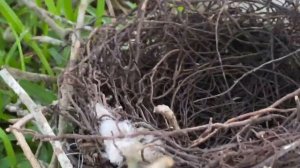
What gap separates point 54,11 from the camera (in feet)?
4.09

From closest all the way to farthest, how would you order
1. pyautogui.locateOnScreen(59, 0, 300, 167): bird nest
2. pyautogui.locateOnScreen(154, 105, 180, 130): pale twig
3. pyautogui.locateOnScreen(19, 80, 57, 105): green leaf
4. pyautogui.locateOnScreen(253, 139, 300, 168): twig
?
pyautogui.locateOnScreen(253, 139, 300, 168): twig < pyautogui.locateOnScreen(154, 105, 180, 130): pale twig < pyautogui.locateOnScreen(59, 0, 300, 167): bird nest < pyautogui.locateOnScreen(19, 80, 57, 105): green leaf

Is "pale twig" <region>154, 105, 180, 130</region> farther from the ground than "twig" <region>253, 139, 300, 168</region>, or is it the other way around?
"pale twig" <region>154, 105, 180, 130</region>

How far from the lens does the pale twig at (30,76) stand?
114 centimetres

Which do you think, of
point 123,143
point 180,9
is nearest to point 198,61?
point 180,9

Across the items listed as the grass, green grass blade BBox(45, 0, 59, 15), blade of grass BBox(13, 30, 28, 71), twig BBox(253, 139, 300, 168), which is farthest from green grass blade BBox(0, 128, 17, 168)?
twig BBox(253, 139, 300, 168)

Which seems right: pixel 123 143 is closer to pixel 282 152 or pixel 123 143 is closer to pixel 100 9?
pixel 282 152

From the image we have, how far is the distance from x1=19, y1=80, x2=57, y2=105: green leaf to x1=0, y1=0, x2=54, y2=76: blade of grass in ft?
0.14

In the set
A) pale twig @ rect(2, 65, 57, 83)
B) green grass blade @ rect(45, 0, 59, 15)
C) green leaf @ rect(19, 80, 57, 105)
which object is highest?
green grass blade @ rect(45, 0, 59, 15)

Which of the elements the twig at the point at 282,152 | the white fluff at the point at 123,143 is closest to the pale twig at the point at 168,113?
the white fluff at the point at 123,143

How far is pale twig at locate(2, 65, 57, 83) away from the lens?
114cm

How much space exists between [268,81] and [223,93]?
77 mm

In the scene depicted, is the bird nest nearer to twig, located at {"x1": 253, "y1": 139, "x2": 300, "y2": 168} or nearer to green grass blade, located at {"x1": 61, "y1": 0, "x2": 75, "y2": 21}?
green grass blade, located at {"x1": 61, "y1": 0, "x2": 75, "y2": 21}

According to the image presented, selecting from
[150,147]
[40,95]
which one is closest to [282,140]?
[150,147]

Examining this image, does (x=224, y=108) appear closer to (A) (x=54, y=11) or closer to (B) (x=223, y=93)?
(B) (x=223, y=93)
